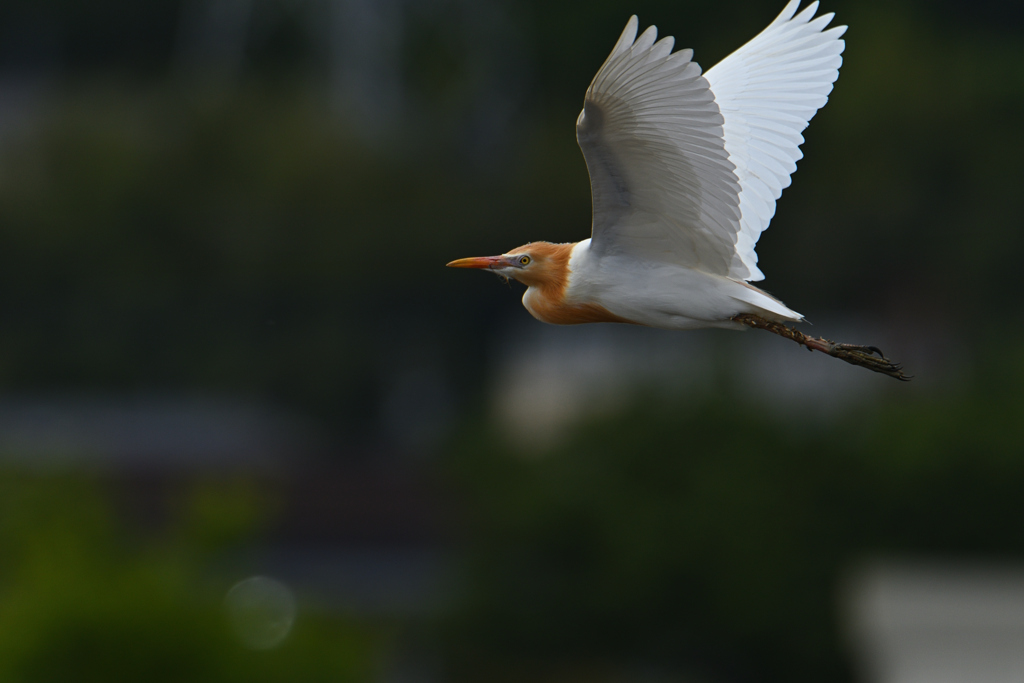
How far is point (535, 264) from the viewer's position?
4133 mm

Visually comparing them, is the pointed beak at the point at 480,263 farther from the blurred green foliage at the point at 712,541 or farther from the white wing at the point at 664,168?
the blurred green foliage at the point at 712,541

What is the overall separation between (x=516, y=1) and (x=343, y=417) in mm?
11542

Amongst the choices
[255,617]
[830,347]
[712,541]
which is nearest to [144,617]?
[255,617]

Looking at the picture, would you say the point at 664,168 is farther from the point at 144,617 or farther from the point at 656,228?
the point at 144,617

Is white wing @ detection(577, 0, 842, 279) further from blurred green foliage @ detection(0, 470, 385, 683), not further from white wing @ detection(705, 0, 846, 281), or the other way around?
blurred green foliage @ detection(0, 470, 385, 683)

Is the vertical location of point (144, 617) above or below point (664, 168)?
below

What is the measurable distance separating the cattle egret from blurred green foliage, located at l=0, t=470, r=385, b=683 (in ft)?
27.2

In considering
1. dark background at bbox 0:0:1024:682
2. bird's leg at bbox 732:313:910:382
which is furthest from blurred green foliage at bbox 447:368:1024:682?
bird's leg at bbox 732:313:910:382

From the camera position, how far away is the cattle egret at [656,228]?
3.78 m

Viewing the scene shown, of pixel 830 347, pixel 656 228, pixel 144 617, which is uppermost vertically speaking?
pixel 656 228

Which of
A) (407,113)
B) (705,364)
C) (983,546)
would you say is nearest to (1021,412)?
(983,546)

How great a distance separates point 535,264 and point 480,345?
29.9 metres

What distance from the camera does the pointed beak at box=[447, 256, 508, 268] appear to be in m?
4.00

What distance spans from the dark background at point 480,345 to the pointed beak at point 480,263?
11394 mm
